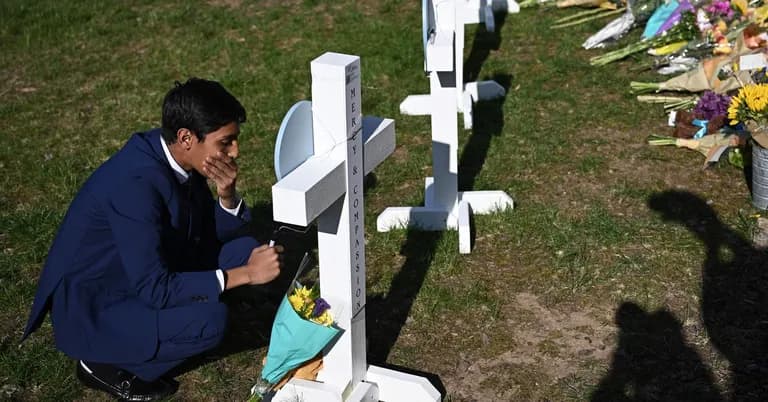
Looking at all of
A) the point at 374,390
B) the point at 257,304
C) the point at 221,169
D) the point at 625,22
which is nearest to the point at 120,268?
the point at 221,169

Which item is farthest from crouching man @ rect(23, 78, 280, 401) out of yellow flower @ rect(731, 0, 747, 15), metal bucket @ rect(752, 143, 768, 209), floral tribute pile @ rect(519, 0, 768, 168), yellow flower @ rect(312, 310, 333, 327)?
yellow flower @ rect(731, 0, 747, 15)

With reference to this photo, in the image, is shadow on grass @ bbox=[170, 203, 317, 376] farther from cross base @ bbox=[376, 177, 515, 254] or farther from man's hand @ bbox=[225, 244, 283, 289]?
cross base @ bbox=[376, 177, 515, 254]

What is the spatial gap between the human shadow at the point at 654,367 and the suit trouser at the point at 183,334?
1.53m

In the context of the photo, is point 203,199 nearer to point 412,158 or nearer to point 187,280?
point 187,280

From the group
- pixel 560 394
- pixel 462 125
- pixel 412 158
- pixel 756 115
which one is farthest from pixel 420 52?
pixel 560 394

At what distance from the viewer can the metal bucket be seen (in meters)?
5.01

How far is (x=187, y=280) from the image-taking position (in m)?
3.64

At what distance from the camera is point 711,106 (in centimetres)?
588

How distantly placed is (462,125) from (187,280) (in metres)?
3.32

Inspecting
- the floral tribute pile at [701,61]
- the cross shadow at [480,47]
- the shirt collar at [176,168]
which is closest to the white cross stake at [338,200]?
A: the shirt collar at [176,168]

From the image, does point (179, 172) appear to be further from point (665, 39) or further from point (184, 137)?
point (665, 39)

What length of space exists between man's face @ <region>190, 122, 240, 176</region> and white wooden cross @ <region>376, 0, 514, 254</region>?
1405mm

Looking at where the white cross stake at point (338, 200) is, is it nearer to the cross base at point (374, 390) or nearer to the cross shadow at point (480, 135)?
the cross base at point (374, 390)

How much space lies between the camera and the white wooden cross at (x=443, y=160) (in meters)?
4.74
